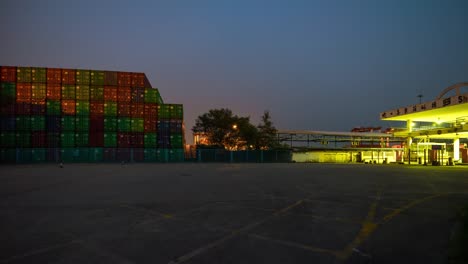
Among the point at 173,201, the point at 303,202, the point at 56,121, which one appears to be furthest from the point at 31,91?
the point at 303,202

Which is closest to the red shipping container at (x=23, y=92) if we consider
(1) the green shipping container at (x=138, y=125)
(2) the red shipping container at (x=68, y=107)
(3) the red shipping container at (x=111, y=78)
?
(2) the red shipping container at (x=68, y=107)

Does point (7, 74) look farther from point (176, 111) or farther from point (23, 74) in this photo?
point (176, 111)

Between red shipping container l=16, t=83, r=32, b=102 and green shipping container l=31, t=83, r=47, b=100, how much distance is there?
50 centimetres

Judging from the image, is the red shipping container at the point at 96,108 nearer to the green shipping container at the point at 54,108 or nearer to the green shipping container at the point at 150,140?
the green shipping container at the point at 54,108

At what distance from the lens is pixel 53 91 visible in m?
37.0

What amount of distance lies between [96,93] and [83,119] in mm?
4544

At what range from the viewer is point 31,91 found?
3628 centimetres

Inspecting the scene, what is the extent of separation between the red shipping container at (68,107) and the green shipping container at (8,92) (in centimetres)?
643

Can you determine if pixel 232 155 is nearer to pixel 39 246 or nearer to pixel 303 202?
pixel 303 202

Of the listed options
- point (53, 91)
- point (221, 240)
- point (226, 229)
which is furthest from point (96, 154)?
point (221, 240)

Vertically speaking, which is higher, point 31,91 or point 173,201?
point 31,91

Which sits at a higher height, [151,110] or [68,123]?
[151,110]

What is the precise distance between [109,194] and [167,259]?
677cm

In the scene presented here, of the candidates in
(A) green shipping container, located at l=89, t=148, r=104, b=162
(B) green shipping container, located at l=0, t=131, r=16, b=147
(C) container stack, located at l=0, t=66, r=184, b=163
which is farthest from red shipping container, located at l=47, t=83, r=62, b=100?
(A) green shipping container, located at l=89, t=148, r=104, b=162
